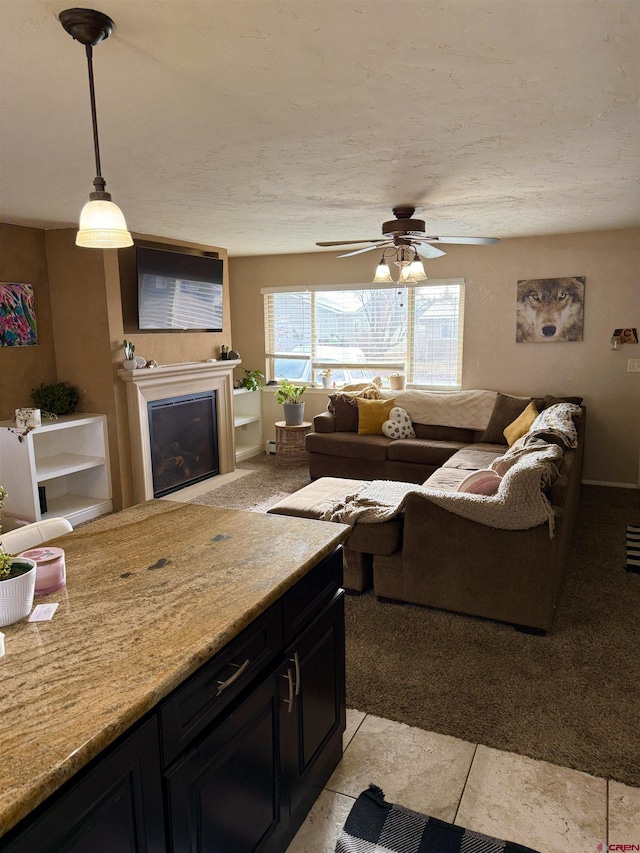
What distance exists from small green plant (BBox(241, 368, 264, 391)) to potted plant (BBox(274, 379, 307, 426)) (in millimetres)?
298

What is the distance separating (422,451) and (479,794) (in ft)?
11.9

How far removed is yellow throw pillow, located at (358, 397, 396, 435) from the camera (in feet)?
19.5

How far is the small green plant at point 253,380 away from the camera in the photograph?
22.6ft

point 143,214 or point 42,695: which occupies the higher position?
point 143,214

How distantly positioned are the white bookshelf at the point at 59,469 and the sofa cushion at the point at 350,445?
2.02m

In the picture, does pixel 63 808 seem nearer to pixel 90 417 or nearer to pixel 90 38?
pixel 90 38

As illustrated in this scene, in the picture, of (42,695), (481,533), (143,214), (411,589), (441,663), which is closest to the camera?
(42,695)

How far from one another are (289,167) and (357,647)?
8.16 ft

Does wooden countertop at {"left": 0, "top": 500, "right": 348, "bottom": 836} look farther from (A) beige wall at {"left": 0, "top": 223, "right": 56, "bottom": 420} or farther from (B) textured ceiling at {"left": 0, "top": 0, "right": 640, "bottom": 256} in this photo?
(A) beige wall at {"left": 0, "top": 223, "right": 56, "bottom": 420}

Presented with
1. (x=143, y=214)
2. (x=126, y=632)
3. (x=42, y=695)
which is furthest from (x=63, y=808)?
(x=143, y=214)

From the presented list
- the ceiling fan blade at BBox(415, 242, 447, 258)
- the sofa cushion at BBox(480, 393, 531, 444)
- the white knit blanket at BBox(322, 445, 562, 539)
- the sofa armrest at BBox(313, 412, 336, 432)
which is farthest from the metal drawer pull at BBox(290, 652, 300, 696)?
the sofa armrest at BBox(313, 412, 336, 432)

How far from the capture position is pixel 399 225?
390 centimetres

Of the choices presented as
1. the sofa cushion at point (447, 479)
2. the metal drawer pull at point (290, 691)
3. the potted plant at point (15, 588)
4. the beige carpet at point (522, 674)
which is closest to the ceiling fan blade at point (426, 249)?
the sofa cushion at point (447, 479)

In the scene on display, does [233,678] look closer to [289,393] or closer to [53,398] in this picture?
[53,398]
